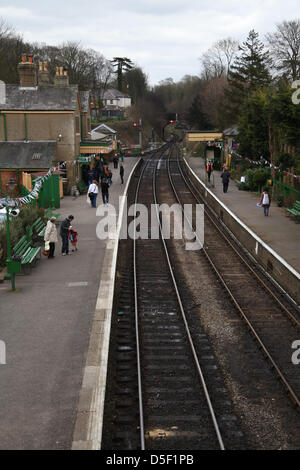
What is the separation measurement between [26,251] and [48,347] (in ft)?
19.8

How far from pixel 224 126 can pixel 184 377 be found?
164 feet

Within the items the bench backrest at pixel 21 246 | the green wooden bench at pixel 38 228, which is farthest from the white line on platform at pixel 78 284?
the green wooden bench at pixel 38 228

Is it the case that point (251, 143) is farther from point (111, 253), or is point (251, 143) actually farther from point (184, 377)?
point (184, 377)

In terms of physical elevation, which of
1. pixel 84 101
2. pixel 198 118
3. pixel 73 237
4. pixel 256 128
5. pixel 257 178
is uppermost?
pixel 198 118

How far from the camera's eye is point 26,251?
1483cm

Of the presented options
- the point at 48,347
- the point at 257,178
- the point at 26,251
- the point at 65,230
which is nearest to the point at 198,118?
the point at 257,178

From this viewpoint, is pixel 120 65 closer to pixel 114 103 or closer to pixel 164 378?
pixel 114 103

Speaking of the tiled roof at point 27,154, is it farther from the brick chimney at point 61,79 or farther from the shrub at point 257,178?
the shrub at point 257,178

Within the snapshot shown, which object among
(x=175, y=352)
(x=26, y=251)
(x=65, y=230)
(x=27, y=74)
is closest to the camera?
(x=175, y=352)

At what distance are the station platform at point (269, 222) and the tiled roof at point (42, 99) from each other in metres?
10.2

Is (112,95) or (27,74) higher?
(112,95)

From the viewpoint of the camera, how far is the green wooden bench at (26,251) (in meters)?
14.0

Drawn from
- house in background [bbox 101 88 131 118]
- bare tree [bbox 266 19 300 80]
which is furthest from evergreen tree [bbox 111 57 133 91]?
bare tree [bbox 266 19 300 80]

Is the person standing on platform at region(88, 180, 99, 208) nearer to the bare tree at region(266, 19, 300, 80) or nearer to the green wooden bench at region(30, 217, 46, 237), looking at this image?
the green wooden bench at region(30, 217, 46, 237)
